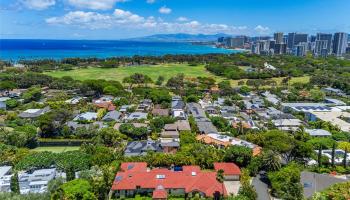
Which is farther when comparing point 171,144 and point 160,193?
point 171,144

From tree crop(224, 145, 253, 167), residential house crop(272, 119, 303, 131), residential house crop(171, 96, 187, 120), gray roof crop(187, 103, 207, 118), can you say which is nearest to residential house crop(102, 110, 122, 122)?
residential house crop(171, 96, 187, 120)

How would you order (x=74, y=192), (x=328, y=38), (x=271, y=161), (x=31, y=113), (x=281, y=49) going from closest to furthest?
(x=74, y=192) < (x=271, y=161) < (x=31, y=113) < (x=281, y=49) < (x=328, y=38)

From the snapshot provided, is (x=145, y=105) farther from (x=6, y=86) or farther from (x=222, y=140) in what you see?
(x=6, y=86)

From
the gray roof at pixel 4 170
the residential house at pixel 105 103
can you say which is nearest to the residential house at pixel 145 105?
the residential house at pixel 105 103

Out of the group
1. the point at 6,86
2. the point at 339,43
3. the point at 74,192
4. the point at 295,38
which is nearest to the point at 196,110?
the point at 74,192

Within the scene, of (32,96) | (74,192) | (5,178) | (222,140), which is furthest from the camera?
(32,96)

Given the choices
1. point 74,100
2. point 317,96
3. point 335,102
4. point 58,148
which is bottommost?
point 335,102

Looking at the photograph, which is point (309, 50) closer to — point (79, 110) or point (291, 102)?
point (291, 102)
